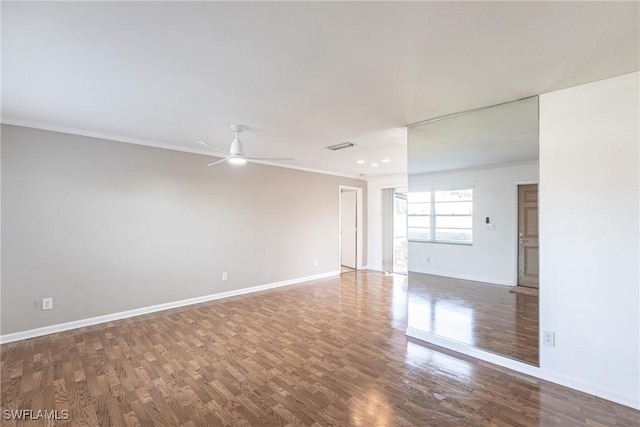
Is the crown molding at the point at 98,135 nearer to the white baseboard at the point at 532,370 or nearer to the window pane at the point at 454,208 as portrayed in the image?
the window pane at the point at 454,208

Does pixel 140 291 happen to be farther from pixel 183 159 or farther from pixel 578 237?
pixel 578 237

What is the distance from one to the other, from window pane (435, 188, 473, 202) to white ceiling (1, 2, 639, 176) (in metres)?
Answer: 0.99

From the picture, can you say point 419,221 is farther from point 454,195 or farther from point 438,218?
point 454,195

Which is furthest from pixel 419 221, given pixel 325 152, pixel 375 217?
pixel 375 217

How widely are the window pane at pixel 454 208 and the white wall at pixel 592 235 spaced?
0.98m

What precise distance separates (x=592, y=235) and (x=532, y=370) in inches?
50.0

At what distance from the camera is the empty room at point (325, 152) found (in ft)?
5.57

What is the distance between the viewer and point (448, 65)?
6.54ft

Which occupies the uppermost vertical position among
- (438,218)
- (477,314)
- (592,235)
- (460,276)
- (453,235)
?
(438,218)

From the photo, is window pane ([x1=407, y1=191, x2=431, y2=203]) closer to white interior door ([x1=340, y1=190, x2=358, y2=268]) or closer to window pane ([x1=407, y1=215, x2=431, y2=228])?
window pane ([x1=407, y1=215, x2=431, y2=228])

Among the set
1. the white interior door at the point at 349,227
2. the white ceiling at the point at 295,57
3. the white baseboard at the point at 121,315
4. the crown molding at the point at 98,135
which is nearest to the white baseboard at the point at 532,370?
the white ceiling at the point at 295,57

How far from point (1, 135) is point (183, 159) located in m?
1.89

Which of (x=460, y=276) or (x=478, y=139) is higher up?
(x=478, y=139)

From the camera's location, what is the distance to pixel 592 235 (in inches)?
88.0
